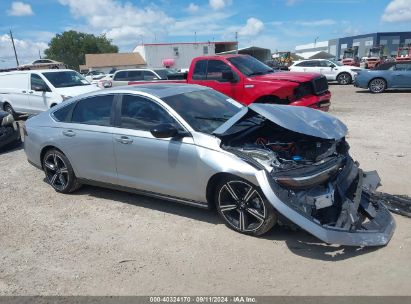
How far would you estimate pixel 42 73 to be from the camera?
12719 mm

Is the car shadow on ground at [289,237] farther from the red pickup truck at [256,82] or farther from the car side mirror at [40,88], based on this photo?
the car side mirror at [40,88]

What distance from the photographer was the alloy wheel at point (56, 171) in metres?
5.90

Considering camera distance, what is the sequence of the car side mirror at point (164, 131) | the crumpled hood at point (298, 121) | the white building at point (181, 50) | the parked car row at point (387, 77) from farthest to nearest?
the white building at point (181, 50) → the parked car row at point (387, 77) → the car side mirror at point (164, 131) → the crumpled hood at point (298, 121)

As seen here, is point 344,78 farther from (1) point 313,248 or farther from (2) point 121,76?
(1) point 313,248

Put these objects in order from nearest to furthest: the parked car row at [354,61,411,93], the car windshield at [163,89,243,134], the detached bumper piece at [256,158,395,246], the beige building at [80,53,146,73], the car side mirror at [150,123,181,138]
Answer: the detached bumper piece at [256,158,395,246]
the car side mirror at [150,123,181,138]
the car windshield at [163,89,243,134]
the parked car row at [354,61,411,93]
the beige building at [80,53,146,73]

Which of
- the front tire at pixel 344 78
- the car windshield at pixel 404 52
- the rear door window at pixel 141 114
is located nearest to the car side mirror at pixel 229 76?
the rear door window at pixel 141 114

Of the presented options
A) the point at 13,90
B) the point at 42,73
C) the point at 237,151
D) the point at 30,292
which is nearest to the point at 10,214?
the point at 30,292

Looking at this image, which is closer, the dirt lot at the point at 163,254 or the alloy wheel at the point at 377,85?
the dirt lot at the point at 163,254

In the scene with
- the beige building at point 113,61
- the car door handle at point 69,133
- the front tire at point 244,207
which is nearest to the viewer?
the front tire at point 244,207

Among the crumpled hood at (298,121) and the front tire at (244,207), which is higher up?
the crumpled hood at (298,121)

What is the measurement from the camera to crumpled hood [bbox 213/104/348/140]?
414 centimetres

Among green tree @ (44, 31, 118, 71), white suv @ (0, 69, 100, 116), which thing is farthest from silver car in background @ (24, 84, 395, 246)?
green tree @ (44, 31, 118, 71)

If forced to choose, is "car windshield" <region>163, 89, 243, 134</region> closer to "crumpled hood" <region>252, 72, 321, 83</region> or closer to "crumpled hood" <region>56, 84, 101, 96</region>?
"crumpled hood" <region>252, 72, 321, 83</region>

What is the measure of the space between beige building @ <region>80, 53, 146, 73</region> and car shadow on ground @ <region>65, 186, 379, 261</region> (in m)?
60.6
